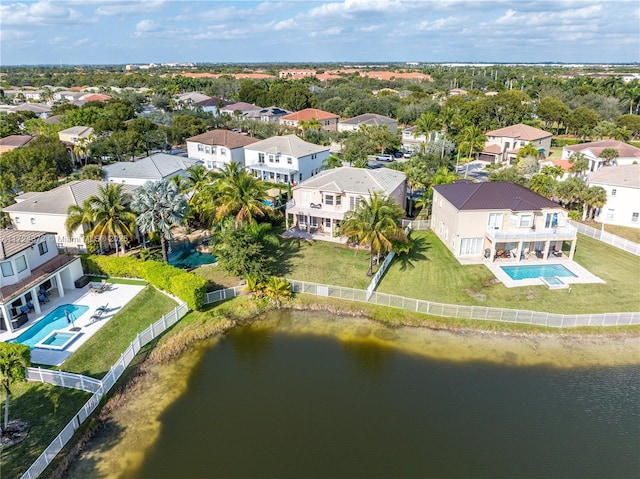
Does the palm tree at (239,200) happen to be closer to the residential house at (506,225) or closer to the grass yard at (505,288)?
the grass yard at (505,288)

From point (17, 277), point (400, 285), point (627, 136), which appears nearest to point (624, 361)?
point (400, 285)

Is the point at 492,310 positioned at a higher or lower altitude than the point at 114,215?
lower

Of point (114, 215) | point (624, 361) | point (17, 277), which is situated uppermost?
point (114, 215)

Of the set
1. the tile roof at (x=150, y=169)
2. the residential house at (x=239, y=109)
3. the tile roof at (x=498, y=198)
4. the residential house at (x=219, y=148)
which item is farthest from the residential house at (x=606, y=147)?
the residential house at (x=239, y=109)

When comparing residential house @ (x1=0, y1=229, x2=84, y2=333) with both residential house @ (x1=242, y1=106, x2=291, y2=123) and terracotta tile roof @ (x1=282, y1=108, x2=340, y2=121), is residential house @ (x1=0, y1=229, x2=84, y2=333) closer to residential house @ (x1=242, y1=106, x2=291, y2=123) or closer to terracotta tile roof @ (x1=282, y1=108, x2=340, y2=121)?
terracotta tile roof @ (x1=282, y1=108, x2=340, y2=121)

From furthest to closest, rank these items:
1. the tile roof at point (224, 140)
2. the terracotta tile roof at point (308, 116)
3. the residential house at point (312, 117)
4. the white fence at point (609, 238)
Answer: the terracotta tile roof at point (308, 116) → the residential house at point (312, 117) → the tile roof at point (224, 140) → the white fence at point (609, 238)

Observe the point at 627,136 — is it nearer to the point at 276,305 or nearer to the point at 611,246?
the point at 611,246
